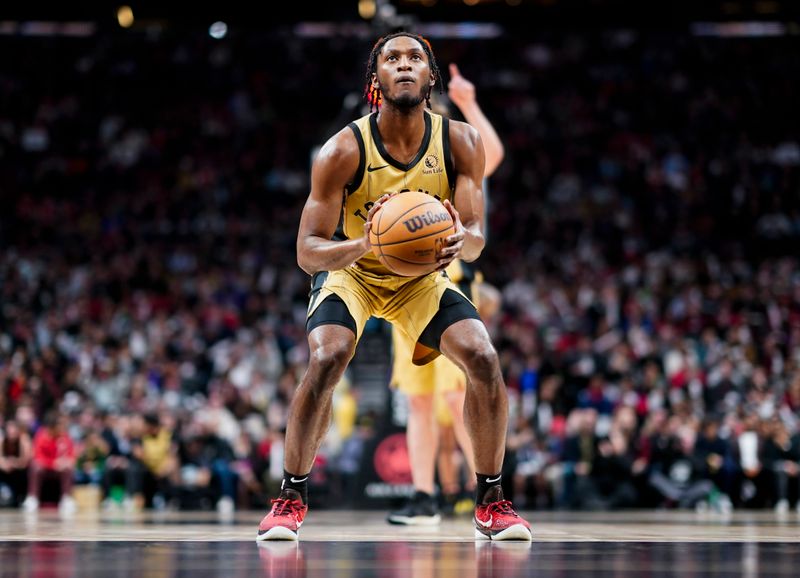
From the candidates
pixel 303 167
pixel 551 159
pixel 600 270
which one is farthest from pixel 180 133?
pixel 600 270

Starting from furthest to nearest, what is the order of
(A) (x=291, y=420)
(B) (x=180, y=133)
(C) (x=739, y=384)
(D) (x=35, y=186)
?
1. (B) (x=180, y=133)
2. (D) (x=35, y=186)
3. (C) (x=739, y=384)
4. (A) (x=291, y=420)

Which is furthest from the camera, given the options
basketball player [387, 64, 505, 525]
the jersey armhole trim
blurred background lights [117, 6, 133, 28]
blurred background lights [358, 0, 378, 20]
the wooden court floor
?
blurred background lights [117, 6, 133, 28]

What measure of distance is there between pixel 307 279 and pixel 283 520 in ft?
44.2

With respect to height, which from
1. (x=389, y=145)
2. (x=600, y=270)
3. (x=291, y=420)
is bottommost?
(x=291, y=420)

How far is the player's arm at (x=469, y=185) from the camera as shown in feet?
15.5

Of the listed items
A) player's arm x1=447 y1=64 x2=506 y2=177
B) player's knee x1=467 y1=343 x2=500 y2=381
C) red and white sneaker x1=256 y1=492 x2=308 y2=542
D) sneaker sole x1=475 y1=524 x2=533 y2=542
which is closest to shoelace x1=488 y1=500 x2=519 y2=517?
sneaker sole x1=475 y1=524 x2=533 y2=542

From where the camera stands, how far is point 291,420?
15.4ft

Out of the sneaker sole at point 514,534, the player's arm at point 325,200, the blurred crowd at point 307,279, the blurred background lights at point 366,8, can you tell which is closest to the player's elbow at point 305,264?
the player's arm at point 325,200

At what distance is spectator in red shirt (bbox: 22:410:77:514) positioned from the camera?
12.4 meters

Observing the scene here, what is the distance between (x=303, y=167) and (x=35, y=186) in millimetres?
4911

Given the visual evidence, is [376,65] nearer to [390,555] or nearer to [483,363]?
[483,363]

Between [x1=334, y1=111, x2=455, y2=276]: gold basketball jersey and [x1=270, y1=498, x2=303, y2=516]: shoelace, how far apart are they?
3.52ft

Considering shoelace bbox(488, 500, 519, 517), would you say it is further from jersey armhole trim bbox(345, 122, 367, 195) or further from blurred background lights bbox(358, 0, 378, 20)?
blurred background lights bbox(358, 0, 378, 20)

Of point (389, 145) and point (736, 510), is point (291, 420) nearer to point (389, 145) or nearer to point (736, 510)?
point (389, 145)
